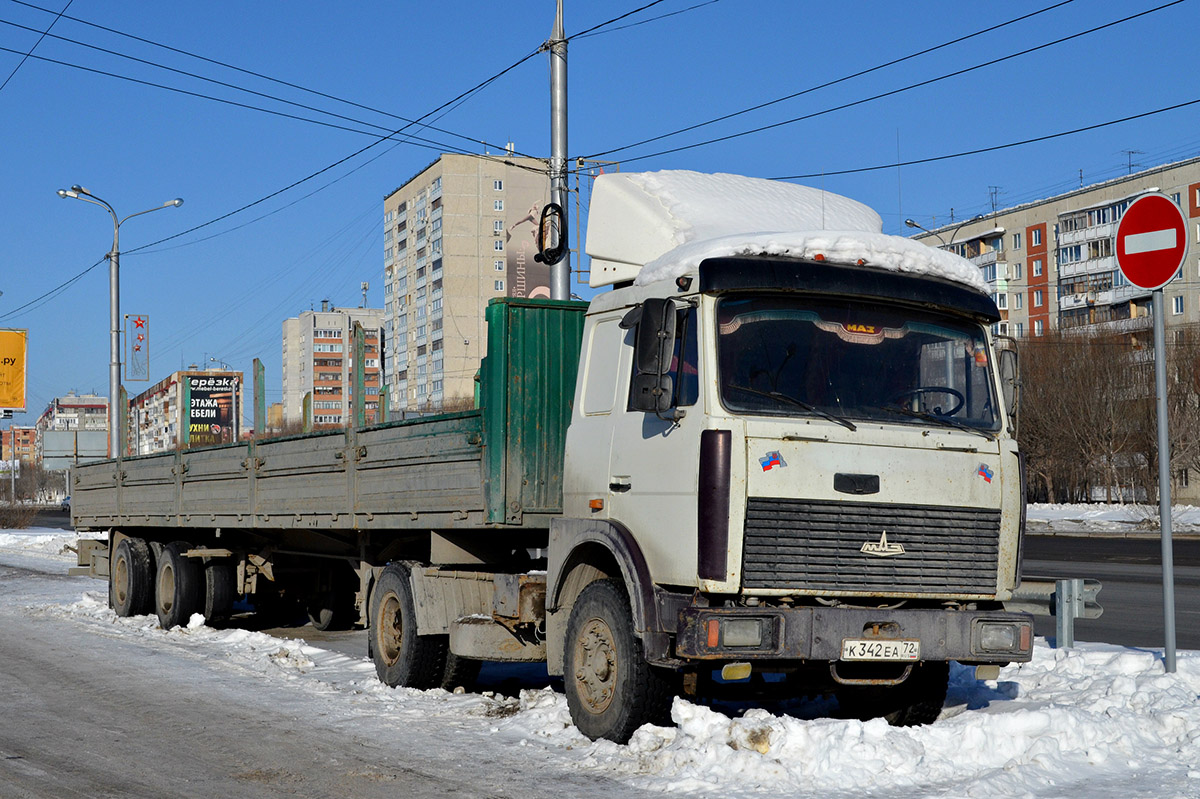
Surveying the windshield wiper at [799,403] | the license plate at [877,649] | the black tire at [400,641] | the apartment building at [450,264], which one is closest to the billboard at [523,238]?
the apartment building at [450,264]

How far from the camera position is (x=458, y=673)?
9.28m

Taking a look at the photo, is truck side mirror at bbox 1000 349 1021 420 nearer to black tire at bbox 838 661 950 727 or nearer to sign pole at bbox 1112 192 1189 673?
black tire at bbox 838 661 950 727

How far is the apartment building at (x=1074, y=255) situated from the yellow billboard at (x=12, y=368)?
45.4 meters

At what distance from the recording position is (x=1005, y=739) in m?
6.61

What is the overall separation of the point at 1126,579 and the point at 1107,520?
24.3 metres

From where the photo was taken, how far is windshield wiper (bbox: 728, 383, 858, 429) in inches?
257

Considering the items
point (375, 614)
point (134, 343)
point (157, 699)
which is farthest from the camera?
point (134, 343)

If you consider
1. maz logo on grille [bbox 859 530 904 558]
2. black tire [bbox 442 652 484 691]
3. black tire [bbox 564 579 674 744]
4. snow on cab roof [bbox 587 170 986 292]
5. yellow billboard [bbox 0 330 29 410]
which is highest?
yellow billboard [bbox 0 330 29 410]

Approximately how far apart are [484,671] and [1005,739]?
16.9 ft

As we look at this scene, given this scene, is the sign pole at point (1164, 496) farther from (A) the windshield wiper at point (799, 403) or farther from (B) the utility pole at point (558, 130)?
(B) the utility pole at point (558, 130)

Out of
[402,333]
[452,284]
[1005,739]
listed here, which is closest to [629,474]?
[1005,739]

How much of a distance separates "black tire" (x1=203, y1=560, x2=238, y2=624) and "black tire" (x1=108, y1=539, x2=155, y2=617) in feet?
4.94

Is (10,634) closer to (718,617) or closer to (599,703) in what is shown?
(599,703)

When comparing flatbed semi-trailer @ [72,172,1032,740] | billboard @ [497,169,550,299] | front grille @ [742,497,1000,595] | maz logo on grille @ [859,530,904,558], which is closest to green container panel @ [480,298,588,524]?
flatbed semi-trailer @ [72,172,1032,740]
